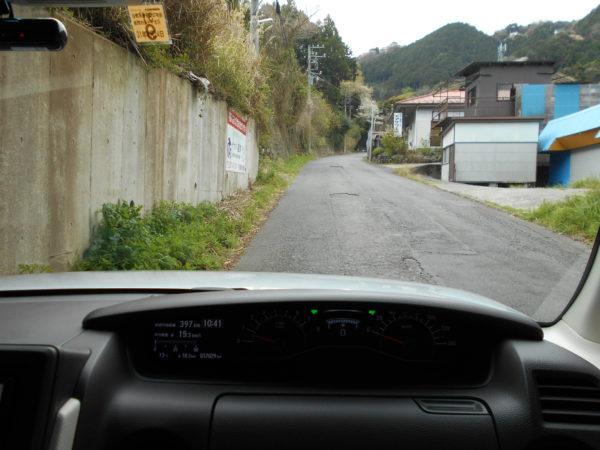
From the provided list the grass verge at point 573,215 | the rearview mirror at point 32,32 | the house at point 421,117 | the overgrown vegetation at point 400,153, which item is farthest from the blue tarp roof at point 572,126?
the overgrown vegetation at point 400,153

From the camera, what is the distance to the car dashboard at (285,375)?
1624 millimetres

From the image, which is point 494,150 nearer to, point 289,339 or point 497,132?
point 497,132

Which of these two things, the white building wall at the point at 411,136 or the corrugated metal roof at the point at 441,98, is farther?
the white building wall at the point at 411,136

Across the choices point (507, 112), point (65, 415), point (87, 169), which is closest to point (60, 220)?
point (87, 169)

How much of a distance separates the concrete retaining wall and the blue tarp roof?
11.6m

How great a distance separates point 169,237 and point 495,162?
76.6 feet

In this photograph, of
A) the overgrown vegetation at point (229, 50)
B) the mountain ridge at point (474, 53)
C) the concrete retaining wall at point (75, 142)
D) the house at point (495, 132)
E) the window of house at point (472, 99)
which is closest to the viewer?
the concrete retaining wall at point (75, 142)

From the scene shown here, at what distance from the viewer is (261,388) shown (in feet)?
5.97

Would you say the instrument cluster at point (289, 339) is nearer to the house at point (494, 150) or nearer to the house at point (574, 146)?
the house at point (574, 146)

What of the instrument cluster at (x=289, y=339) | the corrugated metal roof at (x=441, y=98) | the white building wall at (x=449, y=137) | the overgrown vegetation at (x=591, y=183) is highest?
the corrugated metal roof at (x=441, y=98)

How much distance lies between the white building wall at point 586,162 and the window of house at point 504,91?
12342 millimetres

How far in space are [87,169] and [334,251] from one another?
353 centimetres

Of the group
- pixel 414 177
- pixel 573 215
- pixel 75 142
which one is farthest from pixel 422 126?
pixel 75 142

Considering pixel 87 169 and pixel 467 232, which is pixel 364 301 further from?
pixel 467 232
